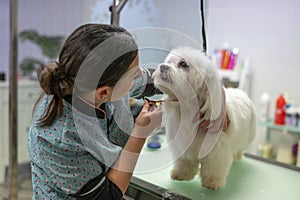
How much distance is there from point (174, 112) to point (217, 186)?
0.99ft

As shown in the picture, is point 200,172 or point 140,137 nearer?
point 140,137

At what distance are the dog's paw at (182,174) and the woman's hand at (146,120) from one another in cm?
31

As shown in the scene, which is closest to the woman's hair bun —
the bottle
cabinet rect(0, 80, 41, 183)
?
the bottle

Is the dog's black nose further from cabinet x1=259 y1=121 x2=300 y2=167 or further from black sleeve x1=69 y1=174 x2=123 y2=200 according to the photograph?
cabinet x1=259 y1=121 x2=300 y2=167

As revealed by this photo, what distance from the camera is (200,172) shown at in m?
1.08

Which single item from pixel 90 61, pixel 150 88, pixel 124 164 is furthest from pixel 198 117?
pixel 90 61

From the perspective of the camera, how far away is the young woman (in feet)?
2.45

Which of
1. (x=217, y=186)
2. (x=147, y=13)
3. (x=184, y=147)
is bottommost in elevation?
(x=217, y=186)

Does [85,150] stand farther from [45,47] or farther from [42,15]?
[42,15]

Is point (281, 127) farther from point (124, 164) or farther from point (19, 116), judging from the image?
point (19, 116)

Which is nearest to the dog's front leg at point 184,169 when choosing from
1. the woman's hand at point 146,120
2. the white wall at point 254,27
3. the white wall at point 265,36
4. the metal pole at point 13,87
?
the woman's hand at point 146,120

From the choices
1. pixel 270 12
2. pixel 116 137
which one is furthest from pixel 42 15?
pixel 116 137

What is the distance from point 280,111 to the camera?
6.37 feet

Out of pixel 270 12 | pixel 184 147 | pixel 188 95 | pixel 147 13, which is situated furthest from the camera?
pixel 147 13
